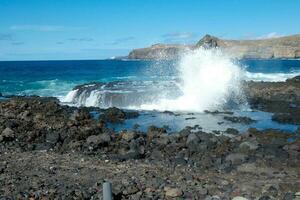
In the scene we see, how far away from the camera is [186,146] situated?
15664 millimetres

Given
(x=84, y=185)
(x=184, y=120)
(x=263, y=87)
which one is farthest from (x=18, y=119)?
(x=263, y=87)

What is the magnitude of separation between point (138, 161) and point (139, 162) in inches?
6.0

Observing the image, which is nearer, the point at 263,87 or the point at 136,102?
the point at 136,102

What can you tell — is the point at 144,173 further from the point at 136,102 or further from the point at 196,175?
the point at 136,102

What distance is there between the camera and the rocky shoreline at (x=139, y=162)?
1009 centimetres

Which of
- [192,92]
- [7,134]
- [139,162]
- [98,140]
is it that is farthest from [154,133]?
[192,92]

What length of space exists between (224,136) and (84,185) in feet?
25.8

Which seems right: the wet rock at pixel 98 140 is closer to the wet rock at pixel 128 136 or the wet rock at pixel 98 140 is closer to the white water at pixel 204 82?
the wet rock at pixel 128 136

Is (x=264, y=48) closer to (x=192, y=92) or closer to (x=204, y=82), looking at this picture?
(x=204, y=82)

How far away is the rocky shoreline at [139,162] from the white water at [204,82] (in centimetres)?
831

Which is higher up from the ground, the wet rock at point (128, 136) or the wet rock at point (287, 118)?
the wet rock at point (128, 136)

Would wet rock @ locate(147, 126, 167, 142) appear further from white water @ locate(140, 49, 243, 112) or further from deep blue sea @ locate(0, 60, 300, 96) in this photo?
deep blue sea @ locate(0, 60, 300, 96)

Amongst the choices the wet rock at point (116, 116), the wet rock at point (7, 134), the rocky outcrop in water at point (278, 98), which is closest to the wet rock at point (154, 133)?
the wet rock at point (116, 116)

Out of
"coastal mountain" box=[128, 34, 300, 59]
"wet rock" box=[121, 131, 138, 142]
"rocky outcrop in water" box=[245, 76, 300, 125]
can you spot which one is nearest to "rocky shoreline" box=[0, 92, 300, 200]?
"wet rock" box=[121, 131, 138, 142]
